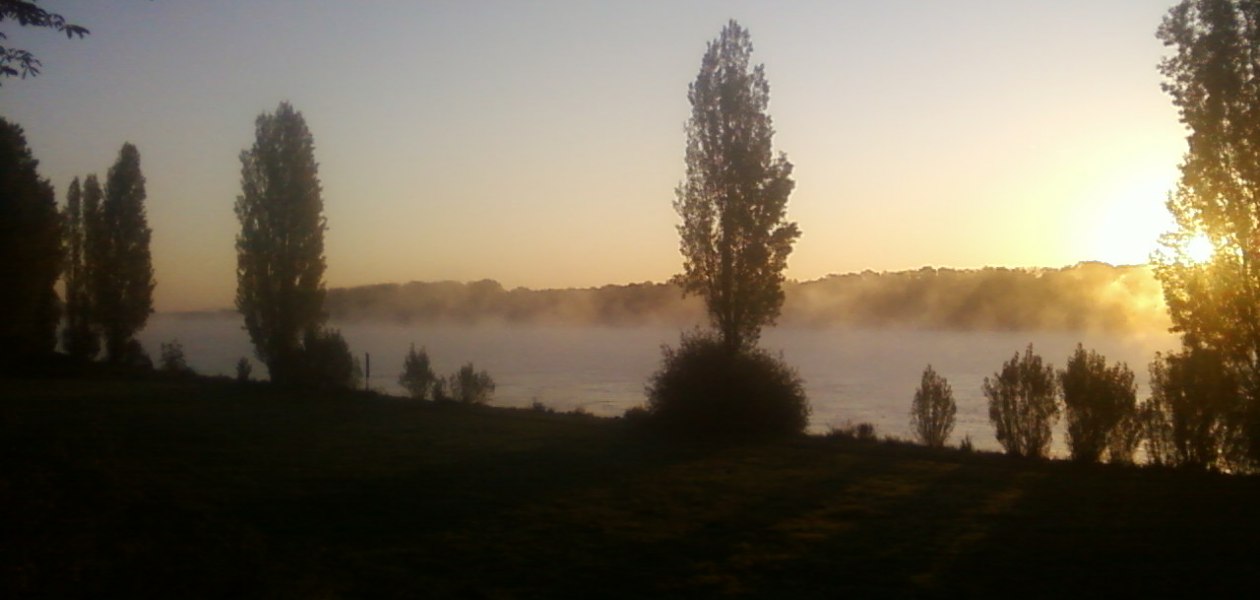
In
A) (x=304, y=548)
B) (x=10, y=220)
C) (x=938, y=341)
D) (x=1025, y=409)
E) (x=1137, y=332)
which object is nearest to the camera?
(x=304, y=548)

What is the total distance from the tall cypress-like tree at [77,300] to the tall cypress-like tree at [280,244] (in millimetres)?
10876

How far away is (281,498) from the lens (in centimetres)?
1315

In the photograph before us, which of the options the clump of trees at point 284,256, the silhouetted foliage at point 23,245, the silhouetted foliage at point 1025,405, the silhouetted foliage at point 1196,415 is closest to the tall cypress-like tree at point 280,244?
the clump of trees at point 284,256

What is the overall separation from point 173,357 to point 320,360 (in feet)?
39.4

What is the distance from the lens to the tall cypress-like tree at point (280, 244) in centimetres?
3950

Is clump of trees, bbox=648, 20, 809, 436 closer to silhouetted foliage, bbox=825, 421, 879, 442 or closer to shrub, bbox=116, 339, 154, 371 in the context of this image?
silhouetted foliage, bbox=825, 421, 879, 442

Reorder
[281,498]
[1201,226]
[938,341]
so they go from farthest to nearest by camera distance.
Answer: [938,341], [1201,226], [281,498]

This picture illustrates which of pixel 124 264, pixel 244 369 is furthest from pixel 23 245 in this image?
pixel 124 264

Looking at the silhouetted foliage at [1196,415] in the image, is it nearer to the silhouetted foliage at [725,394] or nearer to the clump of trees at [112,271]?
the silhouetted foliage at [725,394]

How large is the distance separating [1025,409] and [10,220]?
30303mm

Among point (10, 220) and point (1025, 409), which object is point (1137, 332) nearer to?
point (1025, 409)

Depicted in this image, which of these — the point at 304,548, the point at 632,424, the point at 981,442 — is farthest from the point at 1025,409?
the point at 304,548

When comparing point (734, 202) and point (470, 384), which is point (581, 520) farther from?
point (470, 384)

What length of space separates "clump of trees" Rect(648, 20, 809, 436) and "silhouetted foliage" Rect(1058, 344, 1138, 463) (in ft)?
19.5
